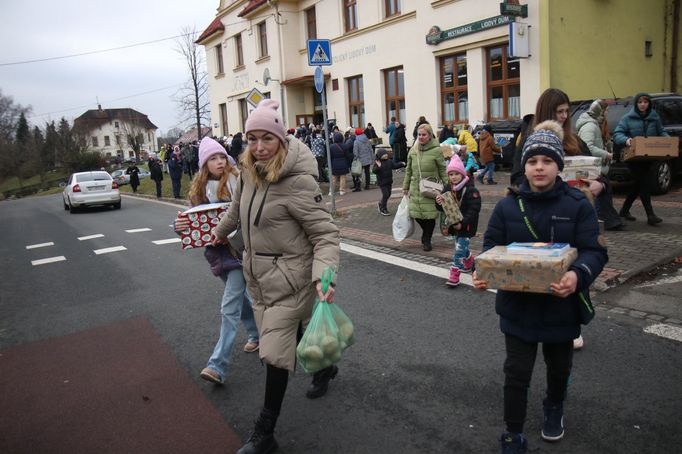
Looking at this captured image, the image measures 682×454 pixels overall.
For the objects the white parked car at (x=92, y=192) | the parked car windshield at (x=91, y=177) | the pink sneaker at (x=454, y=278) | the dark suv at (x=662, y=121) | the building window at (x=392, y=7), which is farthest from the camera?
the building window at (x=392, y=7)

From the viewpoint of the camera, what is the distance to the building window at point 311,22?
27359 mm

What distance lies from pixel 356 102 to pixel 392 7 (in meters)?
4.48

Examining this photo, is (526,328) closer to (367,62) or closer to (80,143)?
(367,62)

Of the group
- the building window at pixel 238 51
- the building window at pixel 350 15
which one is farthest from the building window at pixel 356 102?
the building window at pixel 238 51

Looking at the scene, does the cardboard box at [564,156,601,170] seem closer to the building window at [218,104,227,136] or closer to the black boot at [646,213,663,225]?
the black boot at [646,213,663,225]

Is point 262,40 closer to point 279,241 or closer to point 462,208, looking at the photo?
point 462,208

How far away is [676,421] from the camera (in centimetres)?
323

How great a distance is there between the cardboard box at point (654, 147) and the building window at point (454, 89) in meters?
11.8

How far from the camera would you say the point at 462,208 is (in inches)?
246

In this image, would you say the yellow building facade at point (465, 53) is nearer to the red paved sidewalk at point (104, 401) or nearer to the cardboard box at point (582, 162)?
the red paved sidewalk at point (104, 401)

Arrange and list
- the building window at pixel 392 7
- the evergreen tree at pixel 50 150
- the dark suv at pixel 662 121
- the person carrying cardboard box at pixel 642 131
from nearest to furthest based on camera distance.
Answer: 1. the person carrying cardboard box at pixel 642 131
2. the dark suv at pixel 662 121
3. the building window at pixel 392 7
4. the evergreen tree at pixel 50 150

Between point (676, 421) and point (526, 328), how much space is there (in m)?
1.22

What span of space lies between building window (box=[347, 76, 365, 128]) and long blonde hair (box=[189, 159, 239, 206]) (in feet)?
67.8

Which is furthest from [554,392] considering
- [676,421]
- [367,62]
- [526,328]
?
[367,62]
